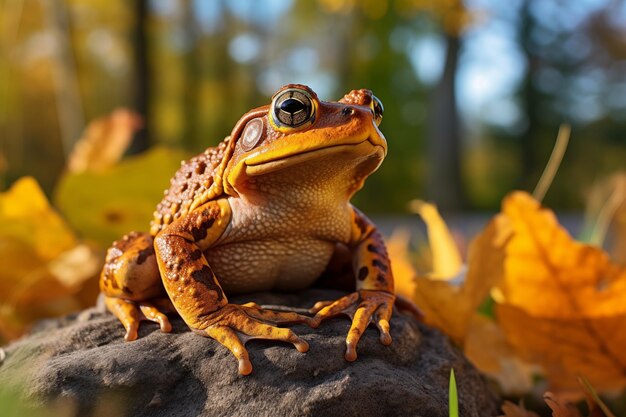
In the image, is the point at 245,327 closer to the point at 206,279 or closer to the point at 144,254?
the point at 206,279

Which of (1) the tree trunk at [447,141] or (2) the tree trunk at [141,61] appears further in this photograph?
(1) the tree trunk at [447,141]

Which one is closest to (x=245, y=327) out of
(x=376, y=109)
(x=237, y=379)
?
(x=237, y=379)

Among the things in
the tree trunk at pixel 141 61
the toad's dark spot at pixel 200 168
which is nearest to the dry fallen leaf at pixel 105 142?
the toad's dark spot at pixel 200 168

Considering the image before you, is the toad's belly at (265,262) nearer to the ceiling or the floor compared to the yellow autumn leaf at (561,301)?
nearer to the ceiling

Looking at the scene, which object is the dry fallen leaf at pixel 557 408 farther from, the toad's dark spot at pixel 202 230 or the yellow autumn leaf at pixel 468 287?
the toad's dark spot at pixel 202 230

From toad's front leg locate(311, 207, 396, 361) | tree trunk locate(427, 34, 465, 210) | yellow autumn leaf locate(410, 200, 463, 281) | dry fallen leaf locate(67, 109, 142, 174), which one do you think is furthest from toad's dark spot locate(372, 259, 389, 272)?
tree trunk locate(427, 34, 465, 210)

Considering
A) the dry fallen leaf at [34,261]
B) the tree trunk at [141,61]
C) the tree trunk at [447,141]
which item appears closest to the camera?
the dry fallen leaf at [34,261]

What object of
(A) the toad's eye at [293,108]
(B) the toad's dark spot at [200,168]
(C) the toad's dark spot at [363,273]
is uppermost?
(A) the toad's eye at [293,108]

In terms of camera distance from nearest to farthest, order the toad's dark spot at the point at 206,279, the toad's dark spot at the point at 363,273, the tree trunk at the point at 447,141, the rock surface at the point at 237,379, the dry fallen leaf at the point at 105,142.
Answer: the rock surface at the point at 237,379 < the toad's dark spot at the point at 206,279 < the toad's dark spot at the point at 363,273 < the dry fallen leaf at the point at 105,142 < the tree trunk at the point at 447,141

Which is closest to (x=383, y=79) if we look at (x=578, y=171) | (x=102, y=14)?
(x=578, y=171)
